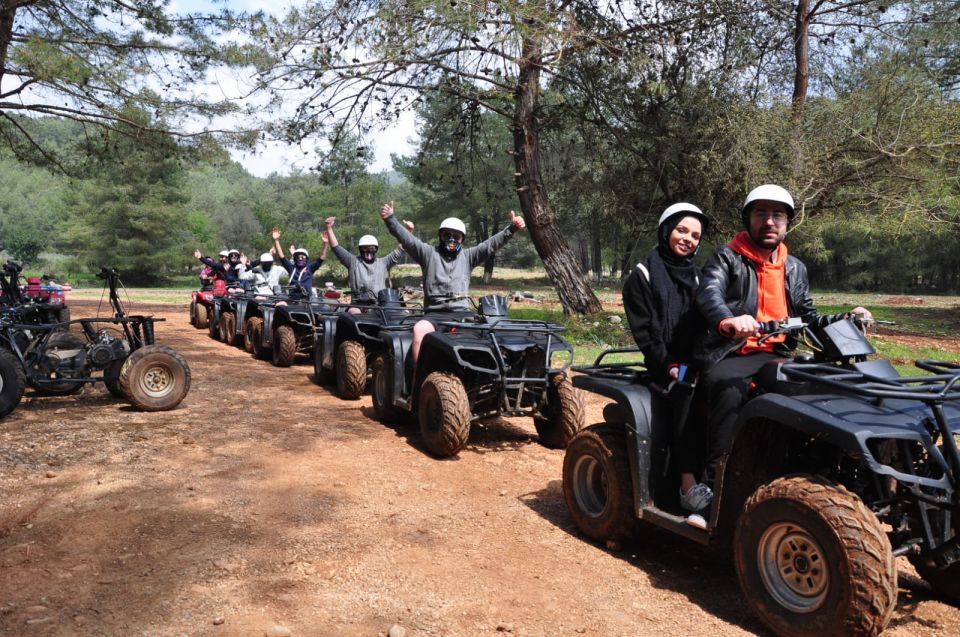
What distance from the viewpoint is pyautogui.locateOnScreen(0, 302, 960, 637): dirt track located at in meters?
3.28

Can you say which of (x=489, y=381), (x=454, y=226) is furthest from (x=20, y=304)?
(x=489, y=381)

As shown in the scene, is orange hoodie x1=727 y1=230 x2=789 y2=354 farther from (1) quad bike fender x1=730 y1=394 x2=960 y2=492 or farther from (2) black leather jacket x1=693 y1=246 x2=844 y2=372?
(1) quad bike fender x1=730 y1=394 x2=960 y2=492

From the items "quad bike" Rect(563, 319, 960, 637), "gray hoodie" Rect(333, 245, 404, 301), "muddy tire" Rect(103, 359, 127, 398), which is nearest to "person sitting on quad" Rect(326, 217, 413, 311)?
"gray hoodie" Rect(333, 245, 404, 301)

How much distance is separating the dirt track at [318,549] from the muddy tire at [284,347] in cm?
461

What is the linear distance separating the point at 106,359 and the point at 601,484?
558cm

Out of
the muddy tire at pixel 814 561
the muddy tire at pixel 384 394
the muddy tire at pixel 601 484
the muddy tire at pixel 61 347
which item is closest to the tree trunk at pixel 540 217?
the muddy tire at pixel 384 394

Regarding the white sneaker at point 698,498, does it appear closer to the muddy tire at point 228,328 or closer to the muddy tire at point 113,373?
the muddy tire at point 113,373

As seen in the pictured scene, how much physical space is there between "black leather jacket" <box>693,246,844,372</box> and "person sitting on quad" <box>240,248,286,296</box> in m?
11.4

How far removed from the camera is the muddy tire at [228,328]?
14.5 m

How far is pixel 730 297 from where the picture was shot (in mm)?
3846

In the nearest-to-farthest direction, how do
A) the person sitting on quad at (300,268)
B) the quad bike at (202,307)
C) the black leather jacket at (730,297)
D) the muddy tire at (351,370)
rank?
1. the black leather jacket at (730,297)
2. the muddy tire at (351,370)
3. the person sitting on quad at (300,268)
4. the quad bike at (202,307)

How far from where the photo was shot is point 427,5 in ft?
33.7

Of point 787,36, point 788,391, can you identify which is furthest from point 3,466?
point 787,36

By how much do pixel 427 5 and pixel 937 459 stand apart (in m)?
9.17
